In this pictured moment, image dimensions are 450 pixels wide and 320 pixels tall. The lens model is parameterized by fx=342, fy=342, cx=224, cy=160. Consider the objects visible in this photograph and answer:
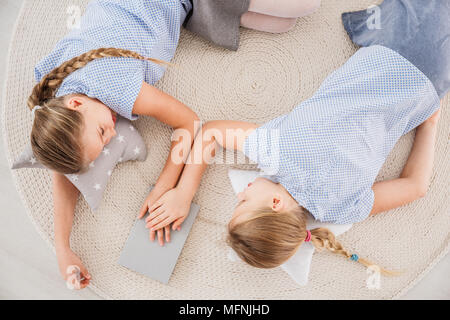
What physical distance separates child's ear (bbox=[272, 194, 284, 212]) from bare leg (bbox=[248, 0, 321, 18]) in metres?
0.49

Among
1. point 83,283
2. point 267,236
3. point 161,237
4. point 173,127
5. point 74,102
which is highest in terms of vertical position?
point 74,102

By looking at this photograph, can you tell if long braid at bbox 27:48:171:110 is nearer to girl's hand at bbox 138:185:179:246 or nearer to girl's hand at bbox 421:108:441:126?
girl's hand at bbox 138:185:179:246

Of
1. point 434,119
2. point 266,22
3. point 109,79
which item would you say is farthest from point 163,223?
point 434,119

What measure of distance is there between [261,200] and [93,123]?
41 cm

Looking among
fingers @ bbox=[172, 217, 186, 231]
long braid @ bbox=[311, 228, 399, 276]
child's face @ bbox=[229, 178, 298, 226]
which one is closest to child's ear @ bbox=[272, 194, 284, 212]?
child's face @ bbox=[229, 178, 298, 226]

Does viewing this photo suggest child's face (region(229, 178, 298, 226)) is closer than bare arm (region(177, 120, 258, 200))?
Yes

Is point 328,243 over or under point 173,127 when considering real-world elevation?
under

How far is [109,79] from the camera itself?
780 millimetres

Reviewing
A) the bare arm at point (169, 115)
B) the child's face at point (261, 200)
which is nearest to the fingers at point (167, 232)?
the bare arm at point (169, 115)

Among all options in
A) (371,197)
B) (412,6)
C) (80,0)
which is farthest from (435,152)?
(80,0)

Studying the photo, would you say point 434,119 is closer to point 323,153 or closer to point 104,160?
point 323,153

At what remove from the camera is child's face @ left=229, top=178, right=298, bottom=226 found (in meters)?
0.73

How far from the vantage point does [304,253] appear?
0.87 meters

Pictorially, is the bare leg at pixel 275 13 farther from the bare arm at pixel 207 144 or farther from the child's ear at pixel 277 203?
the child's ear at pixel 277 203
